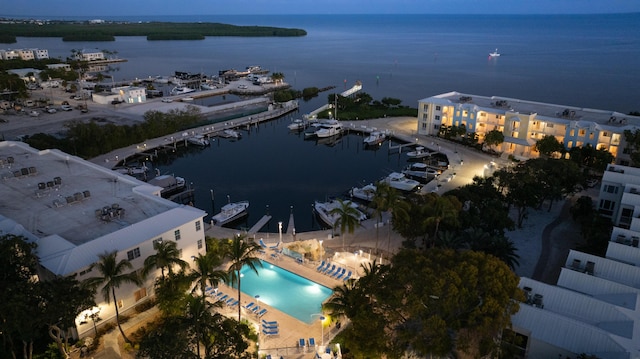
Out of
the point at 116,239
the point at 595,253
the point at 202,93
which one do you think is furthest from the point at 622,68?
the point at 116,239

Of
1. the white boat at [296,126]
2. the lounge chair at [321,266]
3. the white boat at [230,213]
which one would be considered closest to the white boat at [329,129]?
the white boat at [296,126]

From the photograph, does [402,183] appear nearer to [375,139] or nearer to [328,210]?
[328,210]

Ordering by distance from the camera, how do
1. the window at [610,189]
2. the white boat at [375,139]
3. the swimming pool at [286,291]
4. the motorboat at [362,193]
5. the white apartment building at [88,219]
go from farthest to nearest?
the white boat at [375,139] → the motorboat at [362,193] → the window at [610,189] → the swimming pool at [286,291] → the white apartment building at [88,219]

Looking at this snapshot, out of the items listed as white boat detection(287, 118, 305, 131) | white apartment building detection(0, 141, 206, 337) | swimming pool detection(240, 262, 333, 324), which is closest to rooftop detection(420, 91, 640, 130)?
white boat detection(287, 118, 305, 131)

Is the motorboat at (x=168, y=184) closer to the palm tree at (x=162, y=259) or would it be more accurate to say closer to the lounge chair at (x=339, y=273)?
the palm tree at (x=162, y=259)

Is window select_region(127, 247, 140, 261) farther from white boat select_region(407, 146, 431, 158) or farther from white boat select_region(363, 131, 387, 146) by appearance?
white boat select_region(363, 131, 387, 146)
